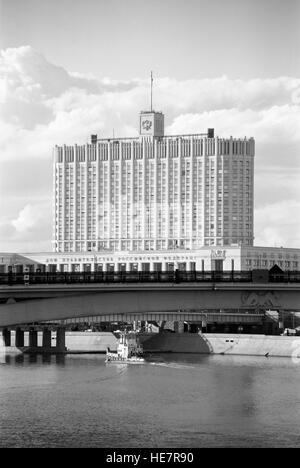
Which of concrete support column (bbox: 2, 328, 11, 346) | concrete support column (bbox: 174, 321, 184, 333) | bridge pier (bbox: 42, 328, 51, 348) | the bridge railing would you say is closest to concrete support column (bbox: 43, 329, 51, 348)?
bridge pier (bbox: 42, 328, 51, 348)

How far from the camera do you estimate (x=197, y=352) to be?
592 ft

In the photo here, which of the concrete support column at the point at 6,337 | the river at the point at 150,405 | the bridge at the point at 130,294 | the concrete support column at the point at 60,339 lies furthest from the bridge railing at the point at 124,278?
the concrete support column at the point at 6,337

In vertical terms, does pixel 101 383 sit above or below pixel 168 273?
below

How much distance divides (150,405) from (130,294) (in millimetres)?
25342

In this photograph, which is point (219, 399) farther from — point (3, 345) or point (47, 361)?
point (3, 345)

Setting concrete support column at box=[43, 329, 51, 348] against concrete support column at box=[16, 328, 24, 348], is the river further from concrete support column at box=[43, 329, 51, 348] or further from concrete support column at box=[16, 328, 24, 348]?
concrete support column at box=[43, 329, 51, 348]

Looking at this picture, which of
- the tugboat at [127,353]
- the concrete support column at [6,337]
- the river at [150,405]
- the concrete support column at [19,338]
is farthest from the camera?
the concrete support column at [6,337]

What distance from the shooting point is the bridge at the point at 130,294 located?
12838 centimetres

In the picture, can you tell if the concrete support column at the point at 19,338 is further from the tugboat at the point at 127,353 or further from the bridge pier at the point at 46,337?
the tugboat at the point at 127,353

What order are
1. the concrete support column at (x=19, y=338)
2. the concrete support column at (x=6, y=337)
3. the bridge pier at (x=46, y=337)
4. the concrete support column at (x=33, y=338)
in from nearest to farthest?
the concrete support column at (x=19, y=338)
the concrete support column at (x=33, y=338)
the bridge pier at (x=46, y=337)
the concrete support column at (x=6, y=337)

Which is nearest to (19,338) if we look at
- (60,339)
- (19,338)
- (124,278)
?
(19,338)

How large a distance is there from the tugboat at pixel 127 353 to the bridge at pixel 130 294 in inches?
1038
